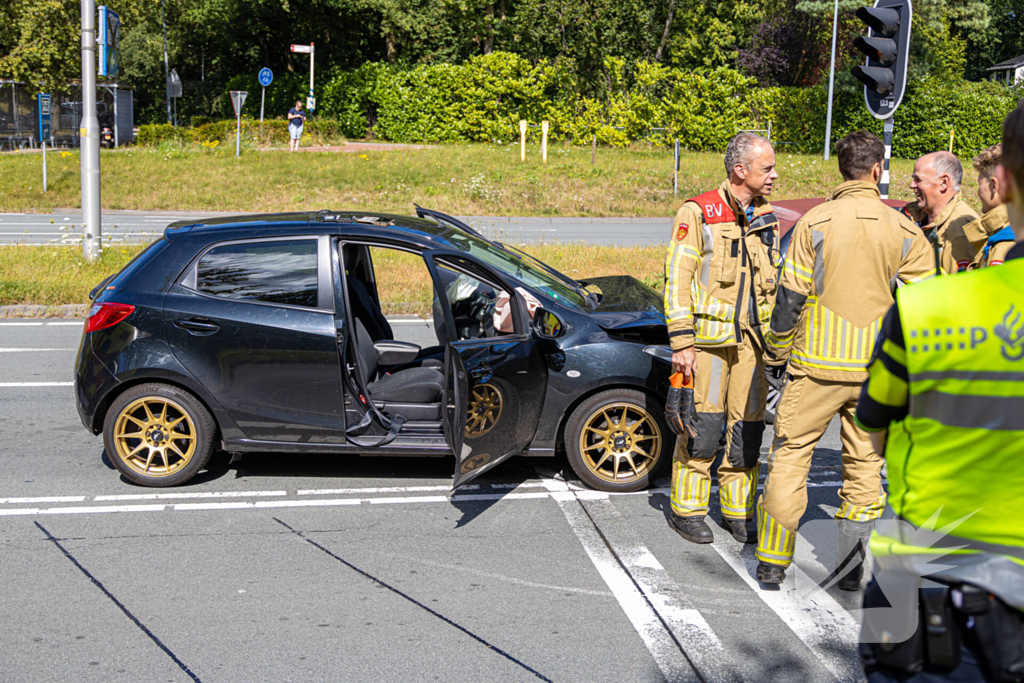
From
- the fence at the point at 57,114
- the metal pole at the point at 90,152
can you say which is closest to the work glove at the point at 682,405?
the metal pole at the point at 90,152

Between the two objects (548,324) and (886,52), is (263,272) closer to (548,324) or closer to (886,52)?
(548,324)

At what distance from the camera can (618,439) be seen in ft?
18.8

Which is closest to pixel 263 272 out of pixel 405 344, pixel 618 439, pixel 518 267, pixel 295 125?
pixel 405 344

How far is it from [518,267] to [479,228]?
13.8 metres

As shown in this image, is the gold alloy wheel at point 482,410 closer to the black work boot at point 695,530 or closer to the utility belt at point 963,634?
the black work boot at point 695,530

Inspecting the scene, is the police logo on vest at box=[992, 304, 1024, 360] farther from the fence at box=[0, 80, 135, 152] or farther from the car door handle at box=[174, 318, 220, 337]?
the fence at box=[0, 80, 135, 152]

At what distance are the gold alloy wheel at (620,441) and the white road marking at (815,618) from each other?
946 mm

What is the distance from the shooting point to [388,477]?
6.13 m

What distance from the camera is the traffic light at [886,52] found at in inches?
311

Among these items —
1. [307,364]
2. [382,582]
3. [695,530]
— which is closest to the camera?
[382,582]

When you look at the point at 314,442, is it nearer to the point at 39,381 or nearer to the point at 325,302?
the point at 325,302

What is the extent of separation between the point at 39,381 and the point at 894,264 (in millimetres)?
7071

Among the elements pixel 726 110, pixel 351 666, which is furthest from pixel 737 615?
pixel 726 110

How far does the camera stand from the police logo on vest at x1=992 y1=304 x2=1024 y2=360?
1.96m
